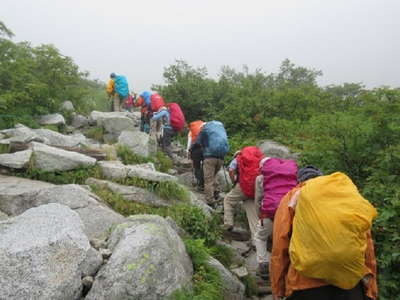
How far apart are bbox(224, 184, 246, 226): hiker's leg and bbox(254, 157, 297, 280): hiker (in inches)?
52.3

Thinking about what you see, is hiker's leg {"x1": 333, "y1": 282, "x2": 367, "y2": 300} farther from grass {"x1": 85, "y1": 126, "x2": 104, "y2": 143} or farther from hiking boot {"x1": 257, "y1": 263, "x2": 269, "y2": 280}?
grass {"x1": 85, "y1": 126, "x2": 104, "y2": 143}

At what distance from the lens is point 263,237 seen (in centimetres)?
533

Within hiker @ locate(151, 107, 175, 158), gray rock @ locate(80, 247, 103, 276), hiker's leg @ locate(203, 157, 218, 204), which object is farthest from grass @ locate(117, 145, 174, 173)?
gray rock @ locate(80, 247, 103, 276)

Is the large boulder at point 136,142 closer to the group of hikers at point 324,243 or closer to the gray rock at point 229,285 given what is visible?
the gray rock at point 229,285

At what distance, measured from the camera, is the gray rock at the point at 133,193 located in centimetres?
655

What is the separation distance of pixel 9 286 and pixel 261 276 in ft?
12.5

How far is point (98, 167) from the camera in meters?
7.25

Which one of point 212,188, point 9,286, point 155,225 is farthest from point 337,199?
point 212,188

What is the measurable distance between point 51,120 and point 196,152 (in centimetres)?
582

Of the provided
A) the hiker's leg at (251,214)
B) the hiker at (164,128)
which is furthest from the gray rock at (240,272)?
the hiker at (164,128)

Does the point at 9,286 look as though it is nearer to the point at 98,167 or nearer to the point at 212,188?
the point at 98,167

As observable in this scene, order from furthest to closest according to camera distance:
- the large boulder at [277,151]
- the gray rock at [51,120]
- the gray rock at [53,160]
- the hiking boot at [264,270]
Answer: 1. the gray rock at [51,120]
2. the large boulder at [277,151]
3. the gray rock at [53,160]
4. the hiking boot at [264,270]

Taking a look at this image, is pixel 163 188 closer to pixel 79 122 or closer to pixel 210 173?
pixel 210 173

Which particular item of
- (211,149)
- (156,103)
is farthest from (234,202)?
(156,103)
